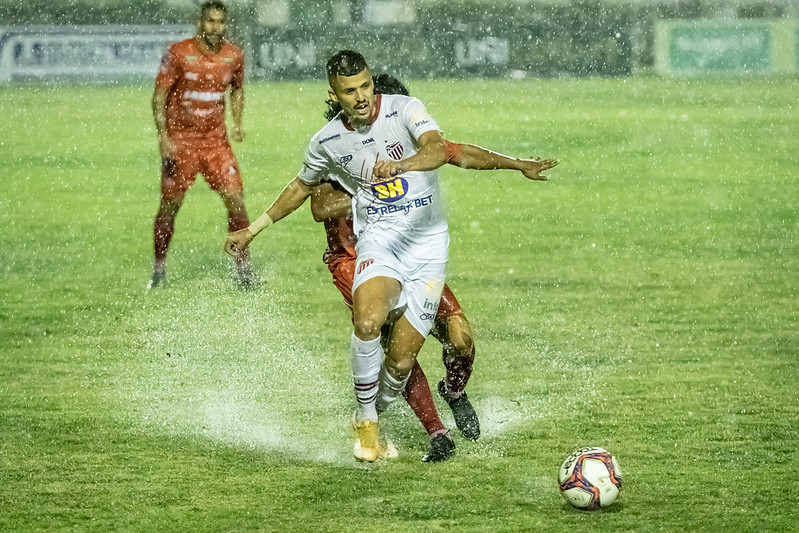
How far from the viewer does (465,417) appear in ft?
21.8

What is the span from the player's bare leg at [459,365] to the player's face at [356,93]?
1152 millimetres

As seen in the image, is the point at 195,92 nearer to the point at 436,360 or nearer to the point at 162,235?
the point at 162,235

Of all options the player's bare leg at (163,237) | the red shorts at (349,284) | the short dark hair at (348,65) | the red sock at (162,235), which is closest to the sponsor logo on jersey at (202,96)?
the player's bare leg at (163,237)

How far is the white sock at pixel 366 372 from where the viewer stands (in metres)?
6.10

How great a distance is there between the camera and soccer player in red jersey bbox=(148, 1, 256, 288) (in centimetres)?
1105

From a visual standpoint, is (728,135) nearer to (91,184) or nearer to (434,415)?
(91,184)

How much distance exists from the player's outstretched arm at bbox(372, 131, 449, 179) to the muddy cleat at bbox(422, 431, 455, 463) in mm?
1281

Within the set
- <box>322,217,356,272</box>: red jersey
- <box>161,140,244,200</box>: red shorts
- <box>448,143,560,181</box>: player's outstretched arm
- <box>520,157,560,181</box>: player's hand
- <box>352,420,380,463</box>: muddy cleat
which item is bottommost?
<box>161,140,244,200</box>: red shorts

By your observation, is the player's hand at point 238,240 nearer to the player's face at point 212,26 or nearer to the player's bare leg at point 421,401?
the player's bare leg at point 421,401

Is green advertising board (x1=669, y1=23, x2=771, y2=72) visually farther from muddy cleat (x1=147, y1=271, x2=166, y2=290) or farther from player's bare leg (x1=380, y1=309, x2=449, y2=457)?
player's bare leg (x1=380, y1=309, x2=449, y2=457)

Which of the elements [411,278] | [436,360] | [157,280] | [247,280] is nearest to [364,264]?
[411,278]

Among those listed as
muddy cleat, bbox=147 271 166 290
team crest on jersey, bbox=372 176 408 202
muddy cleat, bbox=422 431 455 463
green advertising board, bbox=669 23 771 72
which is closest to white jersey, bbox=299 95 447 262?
team crest on jersey, bbox=372 176 408 202

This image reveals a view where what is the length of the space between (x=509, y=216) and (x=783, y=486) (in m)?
8.84

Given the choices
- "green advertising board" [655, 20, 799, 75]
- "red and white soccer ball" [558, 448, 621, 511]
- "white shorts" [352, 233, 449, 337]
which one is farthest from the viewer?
"green advertising board" [655, 20, 799, 75]
